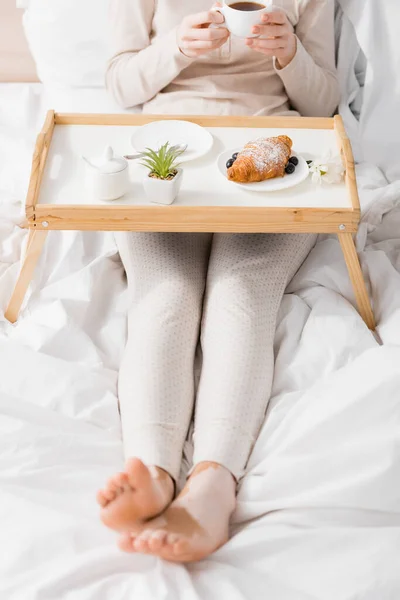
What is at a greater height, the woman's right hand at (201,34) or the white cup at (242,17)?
the white cup at (242,17)

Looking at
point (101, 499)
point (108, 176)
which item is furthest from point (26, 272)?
point (101, 499)

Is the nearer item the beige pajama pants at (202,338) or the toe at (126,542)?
the toe at (126,542)

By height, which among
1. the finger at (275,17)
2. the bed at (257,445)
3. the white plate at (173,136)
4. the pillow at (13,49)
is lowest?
the bed at (257,445)

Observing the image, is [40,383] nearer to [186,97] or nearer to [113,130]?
[113,130]

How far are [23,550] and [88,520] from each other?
9 cm

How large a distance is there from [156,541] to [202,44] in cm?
90

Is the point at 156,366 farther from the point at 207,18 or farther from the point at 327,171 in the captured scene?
the point at 207,18

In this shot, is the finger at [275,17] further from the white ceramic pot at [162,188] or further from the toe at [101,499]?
the toe at [101,499]

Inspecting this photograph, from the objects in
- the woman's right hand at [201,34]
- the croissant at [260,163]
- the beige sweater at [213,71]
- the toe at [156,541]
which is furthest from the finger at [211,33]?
the toe at [156,541]

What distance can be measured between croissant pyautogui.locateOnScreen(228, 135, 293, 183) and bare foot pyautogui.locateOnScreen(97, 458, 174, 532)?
513mm

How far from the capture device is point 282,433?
43.3 inches

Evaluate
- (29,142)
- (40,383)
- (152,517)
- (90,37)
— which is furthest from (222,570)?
(90,37)

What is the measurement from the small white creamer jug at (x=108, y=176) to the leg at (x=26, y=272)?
0.43 ft

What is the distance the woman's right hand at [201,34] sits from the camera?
1.37 m
